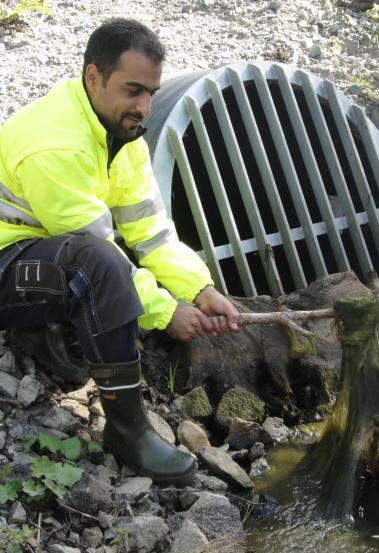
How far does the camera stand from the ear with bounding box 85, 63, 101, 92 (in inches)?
115

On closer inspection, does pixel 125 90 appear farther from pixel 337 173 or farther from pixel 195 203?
pixel 337 173

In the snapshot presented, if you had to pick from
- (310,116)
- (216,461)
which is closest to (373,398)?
(216,461)

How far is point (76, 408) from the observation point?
324cm

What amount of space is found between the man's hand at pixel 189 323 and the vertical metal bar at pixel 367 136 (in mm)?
2471

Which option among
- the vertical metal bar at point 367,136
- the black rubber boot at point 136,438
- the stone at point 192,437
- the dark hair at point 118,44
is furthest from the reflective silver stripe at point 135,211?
the vertical metal bar at point 367,136

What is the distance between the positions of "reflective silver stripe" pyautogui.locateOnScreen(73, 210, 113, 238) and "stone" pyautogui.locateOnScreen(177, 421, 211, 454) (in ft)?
3.30

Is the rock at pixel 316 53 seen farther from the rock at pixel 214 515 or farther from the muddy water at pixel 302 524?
the rock at pixel 214 515

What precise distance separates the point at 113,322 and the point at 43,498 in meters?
0.64

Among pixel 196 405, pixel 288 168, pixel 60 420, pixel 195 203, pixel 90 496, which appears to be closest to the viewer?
pixel 90 496

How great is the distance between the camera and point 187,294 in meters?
3.20

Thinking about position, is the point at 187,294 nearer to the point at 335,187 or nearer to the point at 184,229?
the point at 184,229

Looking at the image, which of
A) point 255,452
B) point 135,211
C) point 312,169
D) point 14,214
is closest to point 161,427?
point 255,452

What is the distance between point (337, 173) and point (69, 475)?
2.93 metres

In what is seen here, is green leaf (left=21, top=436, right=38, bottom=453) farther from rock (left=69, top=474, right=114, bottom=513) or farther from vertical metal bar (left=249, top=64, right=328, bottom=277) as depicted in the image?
vertical metal bar (left=249, top=64, right=328, bottom=277)
